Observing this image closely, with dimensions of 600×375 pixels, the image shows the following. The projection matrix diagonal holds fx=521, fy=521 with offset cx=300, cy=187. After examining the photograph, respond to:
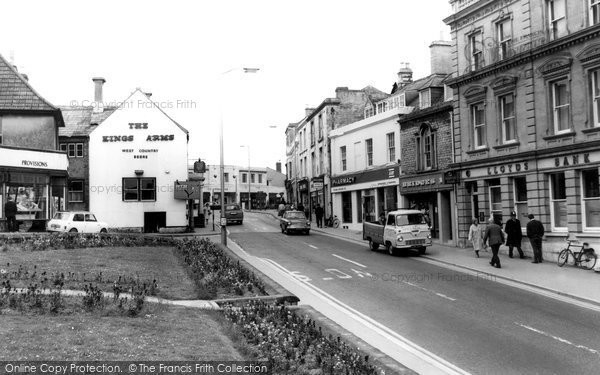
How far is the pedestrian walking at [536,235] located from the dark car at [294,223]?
16.6m

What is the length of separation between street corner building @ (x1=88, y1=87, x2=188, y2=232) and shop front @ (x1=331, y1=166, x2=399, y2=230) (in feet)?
39.4

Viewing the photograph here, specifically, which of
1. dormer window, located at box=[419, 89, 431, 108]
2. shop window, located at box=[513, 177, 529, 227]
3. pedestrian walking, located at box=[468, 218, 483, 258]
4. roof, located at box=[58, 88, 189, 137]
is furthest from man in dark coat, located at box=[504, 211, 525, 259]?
roof, located at box=[58, 88, 189, 137]

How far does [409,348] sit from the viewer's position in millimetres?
8773

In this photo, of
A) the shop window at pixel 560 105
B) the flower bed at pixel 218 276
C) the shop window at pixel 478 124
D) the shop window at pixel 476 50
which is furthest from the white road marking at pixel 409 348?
the shop window at pixel 476 50

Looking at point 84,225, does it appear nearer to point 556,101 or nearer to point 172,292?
point 172,292

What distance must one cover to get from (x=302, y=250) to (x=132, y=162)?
18225 millimetres

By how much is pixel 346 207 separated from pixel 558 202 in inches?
837

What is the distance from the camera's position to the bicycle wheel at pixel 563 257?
18.7m

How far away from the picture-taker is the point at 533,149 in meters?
21.1

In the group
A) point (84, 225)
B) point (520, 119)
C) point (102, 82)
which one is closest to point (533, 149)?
point (520, 119)

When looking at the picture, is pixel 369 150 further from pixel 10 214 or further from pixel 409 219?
pixel 10 214

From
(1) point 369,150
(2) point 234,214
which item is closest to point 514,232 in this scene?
(1) point 369,150

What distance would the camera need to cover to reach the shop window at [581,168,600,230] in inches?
733

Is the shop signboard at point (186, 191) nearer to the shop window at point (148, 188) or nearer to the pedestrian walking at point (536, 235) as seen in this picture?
the shop window at point (148, 188)
